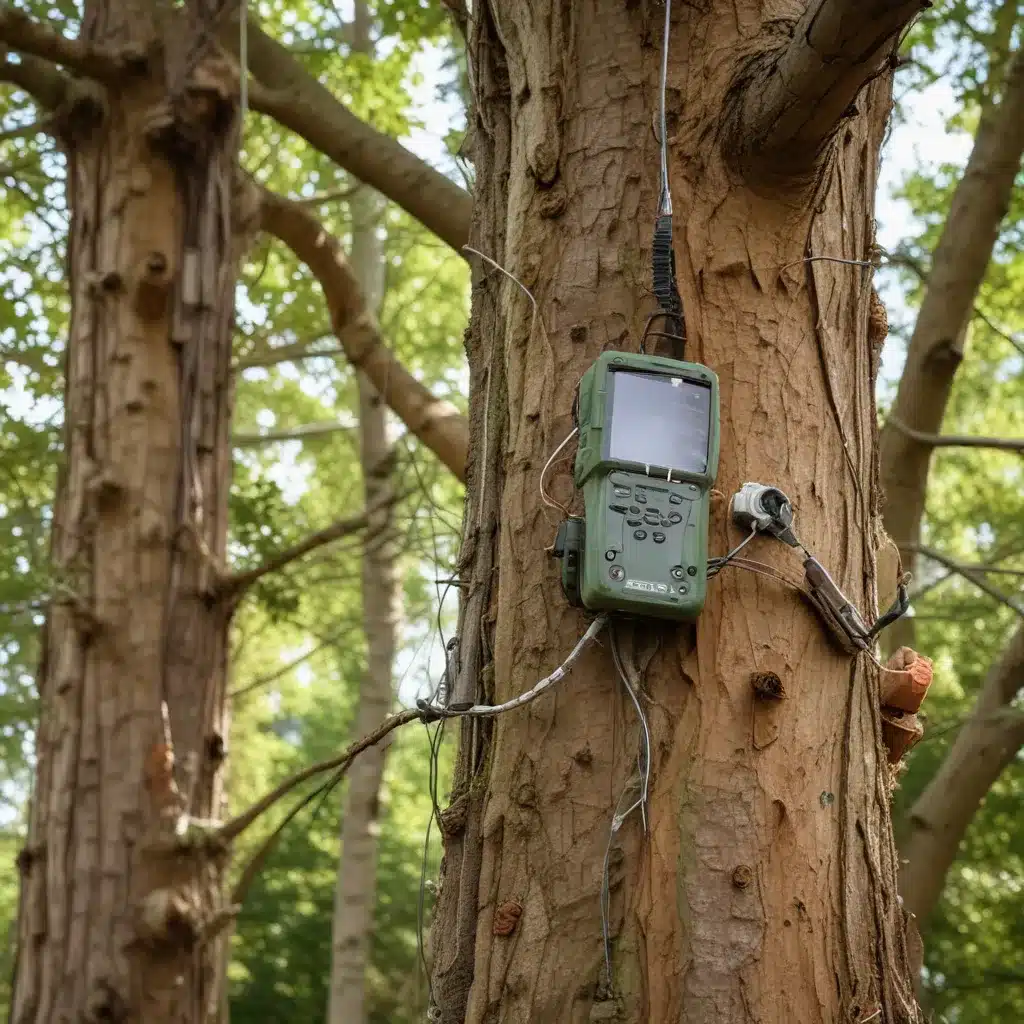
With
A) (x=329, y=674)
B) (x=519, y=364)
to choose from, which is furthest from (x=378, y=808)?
(x=329, y=674)

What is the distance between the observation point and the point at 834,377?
228 cm

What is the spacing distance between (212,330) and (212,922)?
2463mm

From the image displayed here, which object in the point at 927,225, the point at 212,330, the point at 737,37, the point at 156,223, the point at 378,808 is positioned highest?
the point at 927,225

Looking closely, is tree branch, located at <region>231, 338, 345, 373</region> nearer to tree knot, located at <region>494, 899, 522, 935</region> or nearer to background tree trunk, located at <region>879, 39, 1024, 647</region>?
background tree trunk, located at <region>879, 39, 1024, 647</region>

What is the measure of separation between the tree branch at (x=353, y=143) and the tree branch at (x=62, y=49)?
566mm

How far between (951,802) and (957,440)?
183 cm

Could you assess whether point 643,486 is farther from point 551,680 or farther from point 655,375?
point 551,680

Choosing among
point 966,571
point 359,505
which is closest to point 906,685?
point 966,571

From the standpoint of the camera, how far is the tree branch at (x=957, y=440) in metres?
4.67

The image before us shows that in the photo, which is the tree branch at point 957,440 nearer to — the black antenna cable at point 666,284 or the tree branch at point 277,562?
the tree branch at point 277,562

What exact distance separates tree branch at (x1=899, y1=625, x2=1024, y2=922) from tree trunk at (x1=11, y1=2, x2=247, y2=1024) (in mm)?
3017

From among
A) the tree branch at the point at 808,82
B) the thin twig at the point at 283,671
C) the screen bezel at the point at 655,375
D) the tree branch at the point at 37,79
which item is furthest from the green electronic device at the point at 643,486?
the tree branch at the point at 37,79

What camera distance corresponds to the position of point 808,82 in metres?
2.04

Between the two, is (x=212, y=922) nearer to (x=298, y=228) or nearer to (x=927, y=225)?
(x=298, y=228)
